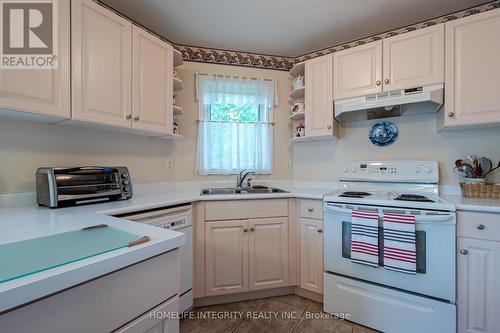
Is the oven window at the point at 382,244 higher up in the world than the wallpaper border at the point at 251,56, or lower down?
lower down

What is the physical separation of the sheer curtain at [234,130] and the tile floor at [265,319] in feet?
4.05

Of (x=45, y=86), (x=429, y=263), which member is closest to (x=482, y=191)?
(x=429, y=263)

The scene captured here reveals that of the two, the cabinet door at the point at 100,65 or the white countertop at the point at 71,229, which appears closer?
the white countertop at the point at 71,229

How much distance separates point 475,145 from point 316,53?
165cm

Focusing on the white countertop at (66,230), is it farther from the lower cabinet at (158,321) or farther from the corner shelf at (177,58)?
the corner shelf at (177,58)

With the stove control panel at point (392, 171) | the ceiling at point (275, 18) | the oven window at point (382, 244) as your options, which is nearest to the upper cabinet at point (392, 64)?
the ceiling at point (275, 18)

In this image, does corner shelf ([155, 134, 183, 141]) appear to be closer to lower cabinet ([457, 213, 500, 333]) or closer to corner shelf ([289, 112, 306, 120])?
corner shelf ([289, 112, 306, 120])

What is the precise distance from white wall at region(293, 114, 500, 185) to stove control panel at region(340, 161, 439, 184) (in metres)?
0.08

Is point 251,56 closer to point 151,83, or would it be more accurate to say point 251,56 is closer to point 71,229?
point 151,83

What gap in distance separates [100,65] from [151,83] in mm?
366

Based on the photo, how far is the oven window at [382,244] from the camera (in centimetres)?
143

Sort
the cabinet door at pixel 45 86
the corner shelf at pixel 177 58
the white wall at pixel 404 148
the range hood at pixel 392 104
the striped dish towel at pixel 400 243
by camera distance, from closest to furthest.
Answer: the cabinet door at pixel 45 86
the striped dish towel at pixel 400 243
the range hood at pixel 392 104
the white wall at pixel 404 148
the corner shelf at pixel 177 58

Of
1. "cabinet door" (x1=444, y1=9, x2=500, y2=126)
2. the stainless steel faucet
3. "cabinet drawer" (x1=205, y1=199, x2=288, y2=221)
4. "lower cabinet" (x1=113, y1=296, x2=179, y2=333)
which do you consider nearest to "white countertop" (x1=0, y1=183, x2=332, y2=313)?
"lower cabinet" (x1=113, y1=296, x2=179, y2=333)

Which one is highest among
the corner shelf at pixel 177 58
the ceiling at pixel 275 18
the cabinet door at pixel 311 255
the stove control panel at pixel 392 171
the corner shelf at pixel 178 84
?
the ceiling at pixel 275 18
